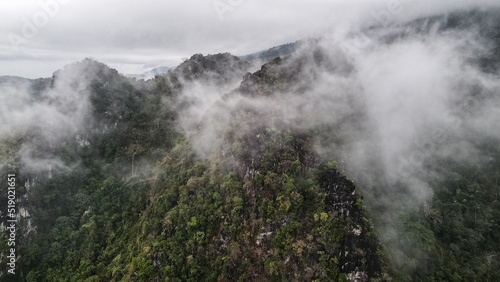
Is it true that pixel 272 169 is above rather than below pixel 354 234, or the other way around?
above

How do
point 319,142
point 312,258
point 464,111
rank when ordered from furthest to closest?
point 464,111 < point 319,142 < point 312,258

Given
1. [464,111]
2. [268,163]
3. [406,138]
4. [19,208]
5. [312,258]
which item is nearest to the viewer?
[312,258]

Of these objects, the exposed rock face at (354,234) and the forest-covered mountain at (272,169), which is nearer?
the exposed rock face at (354,234)

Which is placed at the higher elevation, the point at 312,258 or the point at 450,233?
the point at 312,258

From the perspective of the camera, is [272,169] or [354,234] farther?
[272,169]

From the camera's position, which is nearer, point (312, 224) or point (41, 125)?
point (312, 224)

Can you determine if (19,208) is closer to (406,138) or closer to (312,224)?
(312,224)

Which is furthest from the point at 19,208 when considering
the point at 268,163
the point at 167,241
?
the point at 268,163

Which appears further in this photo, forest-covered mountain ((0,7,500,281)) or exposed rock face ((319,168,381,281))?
forest-covered mountain ((0,7,500,281))
